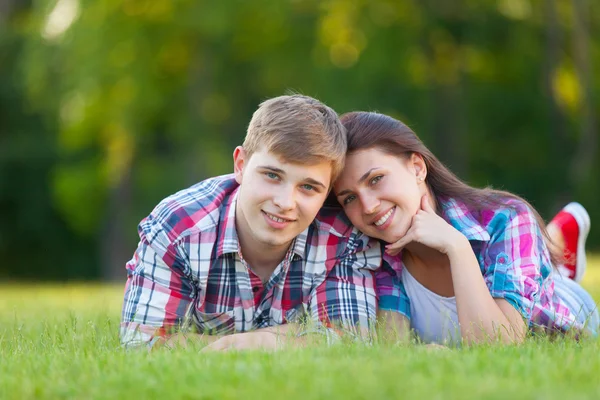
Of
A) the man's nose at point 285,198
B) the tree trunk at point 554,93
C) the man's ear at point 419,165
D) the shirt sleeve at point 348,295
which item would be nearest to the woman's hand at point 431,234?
the shirt sleeve at point 348,295

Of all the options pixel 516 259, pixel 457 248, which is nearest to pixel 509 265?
pixel 516 259

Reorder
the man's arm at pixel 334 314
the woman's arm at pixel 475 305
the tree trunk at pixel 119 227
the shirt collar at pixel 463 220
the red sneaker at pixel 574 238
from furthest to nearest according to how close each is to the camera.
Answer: the tree trunk at pixel 119 227 < the red sneaker at pixel 574 238 < the shirt collar at pixel 463 220 < the woman's arm at pixel 475 305 < the man's arm at pixel 334 314

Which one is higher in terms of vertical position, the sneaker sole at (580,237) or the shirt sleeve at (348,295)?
the sneaker sole at (580,237)

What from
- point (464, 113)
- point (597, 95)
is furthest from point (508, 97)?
point (597, 95)

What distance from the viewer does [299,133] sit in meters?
4.25

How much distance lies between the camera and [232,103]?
24.7m

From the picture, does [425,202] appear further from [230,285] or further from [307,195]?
[230,285]

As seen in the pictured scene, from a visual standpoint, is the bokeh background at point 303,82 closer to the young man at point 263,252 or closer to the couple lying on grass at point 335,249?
the couple lying on grass at point 335,249

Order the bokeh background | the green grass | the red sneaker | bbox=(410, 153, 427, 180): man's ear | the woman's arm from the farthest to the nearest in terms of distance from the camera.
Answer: the bokeh background < the red sneaker < bbox=(410, 153, 427, 180): man's ear < the woman's arm < the green grass

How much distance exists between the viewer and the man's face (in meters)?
4.21

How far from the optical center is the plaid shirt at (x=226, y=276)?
4371mm

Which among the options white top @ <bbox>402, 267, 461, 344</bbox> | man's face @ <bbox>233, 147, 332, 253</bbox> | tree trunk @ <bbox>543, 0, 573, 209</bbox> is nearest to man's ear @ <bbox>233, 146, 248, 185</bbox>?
man's face @ <bbox>233, 147, 332, 253</bbox>

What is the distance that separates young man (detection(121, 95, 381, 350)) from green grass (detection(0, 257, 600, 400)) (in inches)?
28.7

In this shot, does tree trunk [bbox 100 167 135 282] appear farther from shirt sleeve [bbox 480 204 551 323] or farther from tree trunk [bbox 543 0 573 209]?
shirt sleeve [bbox 480 204 551 323]
